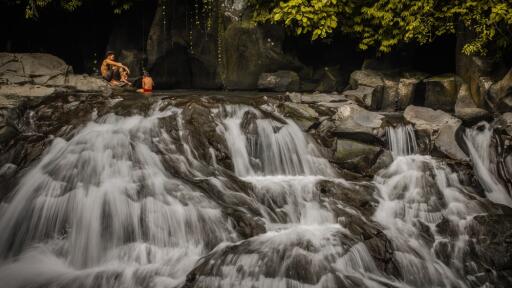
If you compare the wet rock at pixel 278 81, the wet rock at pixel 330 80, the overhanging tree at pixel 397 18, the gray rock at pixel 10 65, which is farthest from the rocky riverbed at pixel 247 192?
the wet rock at pixel 330 80

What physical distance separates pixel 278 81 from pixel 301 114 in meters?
3.51

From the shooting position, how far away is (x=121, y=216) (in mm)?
5902

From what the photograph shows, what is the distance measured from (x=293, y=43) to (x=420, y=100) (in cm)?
426

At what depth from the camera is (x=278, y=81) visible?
12.0 m

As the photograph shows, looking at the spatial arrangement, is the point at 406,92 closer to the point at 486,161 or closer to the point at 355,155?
the point at 486,161

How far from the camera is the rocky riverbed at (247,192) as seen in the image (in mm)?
5285

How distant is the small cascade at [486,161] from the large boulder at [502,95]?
0.71 meters

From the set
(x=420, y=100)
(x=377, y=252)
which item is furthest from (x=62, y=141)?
(x=420, y=100)

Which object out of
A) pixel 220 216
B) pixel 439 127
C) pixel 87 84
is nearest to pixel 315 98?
pixel 439 127

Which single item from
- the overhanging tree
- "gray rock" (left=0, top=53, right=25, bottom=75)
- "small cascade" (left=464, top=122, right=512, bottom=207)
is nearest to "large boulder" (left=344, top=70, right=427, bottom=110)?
the overhanging tree

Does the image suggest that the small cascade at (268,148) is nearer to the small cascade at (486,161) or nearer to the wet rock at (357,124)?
the wet rock at (357,124)

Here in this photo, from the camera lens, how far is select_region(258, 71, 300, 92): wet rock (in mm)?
11961

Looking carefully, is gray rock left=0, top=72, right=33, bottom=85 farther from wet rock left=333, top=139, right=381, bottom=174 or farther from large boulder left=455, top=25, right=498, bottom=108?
large boulder left=455, top=25, right=498, bottom=108

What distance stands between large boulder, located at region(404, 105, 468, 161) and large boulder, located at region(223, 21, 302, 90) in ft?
15.2
